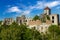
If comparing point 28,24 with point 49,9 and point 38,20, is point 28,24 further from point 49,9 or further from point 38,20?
point 49,9

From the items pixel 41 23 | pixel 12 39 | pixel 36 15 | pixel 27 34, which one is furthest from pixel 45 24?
pixel 12 39

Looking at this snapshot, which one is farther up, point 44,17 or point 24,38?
point 44,17

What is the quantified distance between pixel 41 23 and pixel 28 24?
4484mm

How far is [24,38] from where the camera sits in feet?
232

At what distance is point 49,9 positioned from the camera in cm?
10344

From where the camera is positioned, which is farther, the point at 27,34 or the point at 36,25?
the point at 36,25

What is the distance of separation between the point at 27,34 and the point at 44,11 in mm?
30826

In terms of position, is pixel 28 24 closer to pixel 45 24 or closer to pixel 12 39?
pixel 45 24

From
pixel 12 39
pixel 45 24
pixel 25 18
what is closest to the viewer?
pixel 12 39

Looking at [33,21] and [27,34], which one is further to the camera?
[33,21]

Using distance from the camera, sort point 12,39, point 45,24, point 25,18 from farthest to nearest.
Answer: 1. point 25,18
2. point 45,24
3. point 12,39

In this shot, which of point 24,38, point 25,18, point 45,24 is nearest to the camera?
point 24,38

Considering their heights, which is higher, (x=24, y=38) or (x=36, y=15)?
(x=36, y=15)

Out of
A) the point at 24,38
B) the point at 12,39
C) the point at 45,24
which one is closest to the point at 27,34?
the point at 24,38
